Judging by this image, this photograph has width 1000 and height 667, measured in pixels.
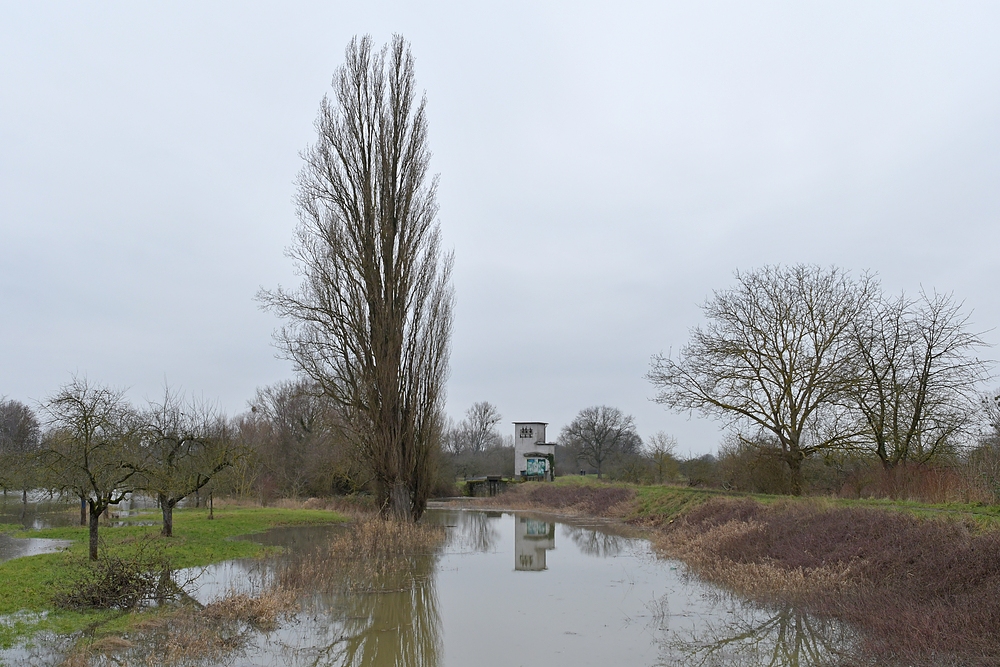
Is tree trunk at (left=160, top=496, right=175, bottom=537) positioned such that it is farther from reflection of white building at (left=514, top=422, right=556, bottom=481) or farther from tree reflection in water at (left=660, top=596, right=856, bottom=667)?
reflection of white building at (left=514, top=422, right=556, bottom=481)

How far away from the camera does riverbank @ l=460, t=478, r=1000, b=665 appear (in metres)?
7.12

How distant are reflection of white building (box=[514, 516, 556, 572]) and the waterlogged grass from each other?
6012mm

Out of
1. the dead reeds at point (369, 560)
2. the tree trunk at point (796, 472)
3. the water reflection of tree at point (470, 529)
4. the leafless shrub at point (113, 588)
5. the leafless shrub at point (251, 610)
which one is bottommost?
the water reflection of tree at point (470, 529)

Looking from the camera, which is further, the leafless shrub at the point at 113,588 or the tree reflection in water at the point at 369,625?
the leafless shrub at the point at 113,588

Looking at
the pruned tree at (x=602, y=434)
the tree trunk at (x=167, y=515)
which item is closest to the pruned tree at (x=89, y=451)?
the tree trunk at (x=167, y=515)

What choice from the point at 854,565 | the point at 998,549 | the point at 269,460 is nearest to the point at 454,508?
the point at 269,460

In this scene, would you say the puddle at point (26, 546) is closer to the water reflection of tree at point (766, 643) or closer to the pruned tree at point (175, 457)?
the pruned tree at point (175, 457)

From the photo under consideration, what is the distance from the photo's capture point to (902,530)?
34.8 feet

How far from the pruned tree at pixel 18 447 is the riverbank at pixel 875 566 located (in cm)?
1330

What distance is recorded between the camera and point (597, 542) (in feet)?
66.6

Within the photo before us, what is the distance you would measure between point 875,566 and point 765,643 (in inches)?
107

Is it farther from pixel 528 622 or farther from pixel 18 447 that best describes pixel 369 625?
pixel 18 447

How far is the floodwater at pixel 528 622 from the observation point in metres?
7.90

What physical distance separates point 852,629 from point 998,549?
1.94 metres
